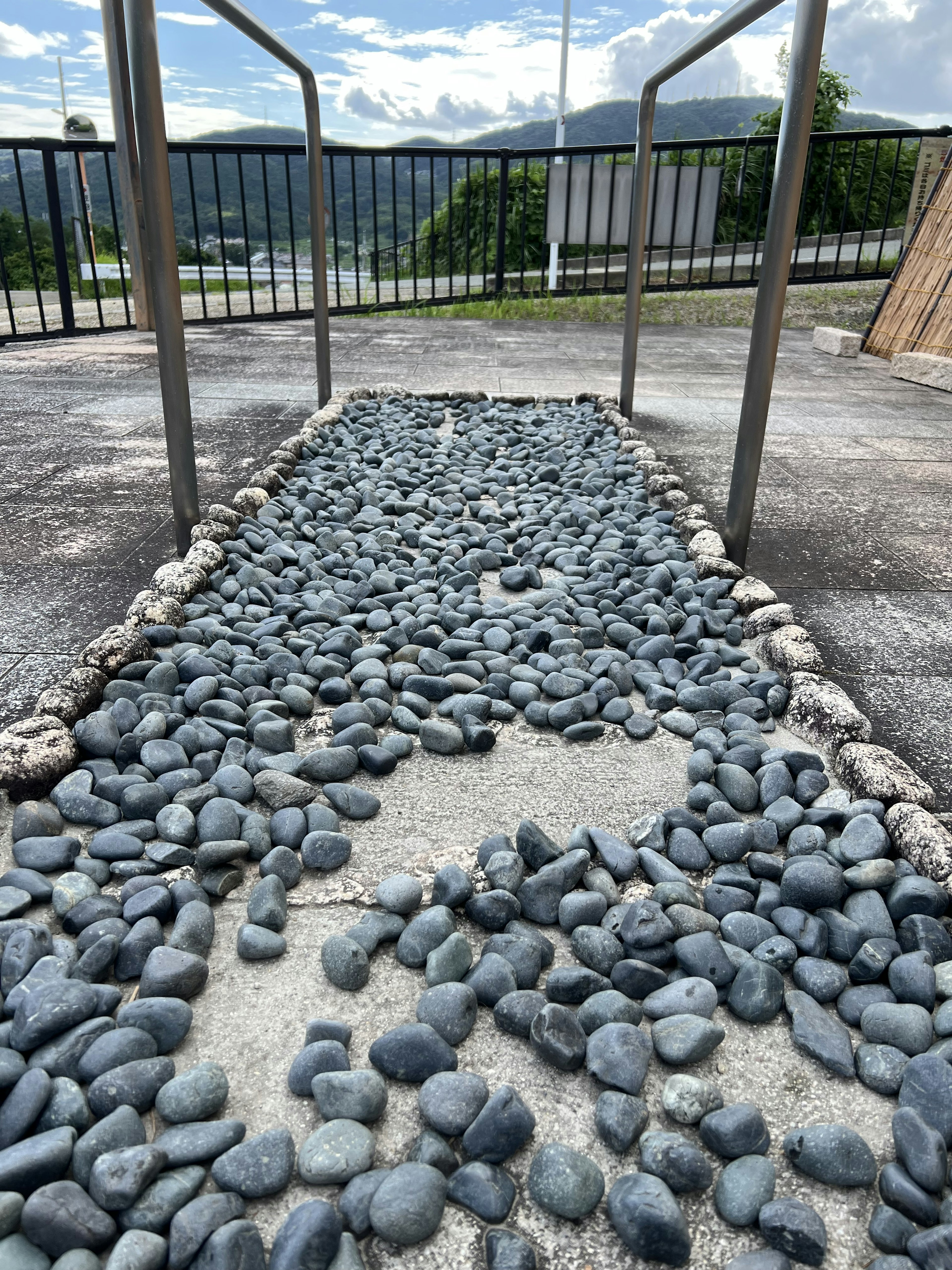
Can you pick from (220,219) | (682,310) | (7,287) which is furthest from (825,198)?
(7,287)

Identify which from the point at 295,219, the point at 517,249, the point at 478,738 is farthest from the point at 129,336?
the point at 517,249

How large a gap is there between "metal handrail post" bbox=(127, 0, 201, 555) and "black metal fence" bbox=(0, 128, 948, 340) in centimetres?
52

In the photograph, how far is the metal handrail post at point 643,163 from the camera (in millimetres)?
2238

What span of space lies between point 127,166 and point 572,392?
361 cm

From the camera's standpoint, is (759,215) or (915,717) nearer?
(915,717)

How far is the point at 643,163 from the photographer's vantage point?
120 inches

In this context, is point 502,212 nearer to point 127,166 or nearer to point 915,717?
point 127,166

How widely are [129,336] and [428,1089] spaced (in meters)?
5.84

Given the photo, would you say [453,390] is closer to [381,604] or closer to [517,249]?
[381,604]

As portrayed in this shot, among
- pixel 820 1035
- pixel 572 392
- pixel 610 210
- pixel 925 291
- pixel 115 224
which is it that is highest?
pixel 610 210

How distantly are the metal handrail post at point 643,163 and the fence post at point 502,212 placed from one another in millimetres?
4093

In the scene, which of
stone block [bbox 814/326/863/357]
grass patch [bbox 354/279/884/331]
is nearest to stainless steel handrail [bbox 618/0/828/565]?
stone block [bbox 814/326/863/357]

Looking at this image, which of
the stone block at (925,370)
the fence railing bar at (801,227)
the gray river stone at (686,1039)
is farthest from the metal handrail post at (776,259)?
the fence railing bar at (801,227)

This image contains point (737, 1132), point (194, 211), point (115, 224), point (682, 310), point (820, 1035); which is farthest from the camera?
point (682, 310)
